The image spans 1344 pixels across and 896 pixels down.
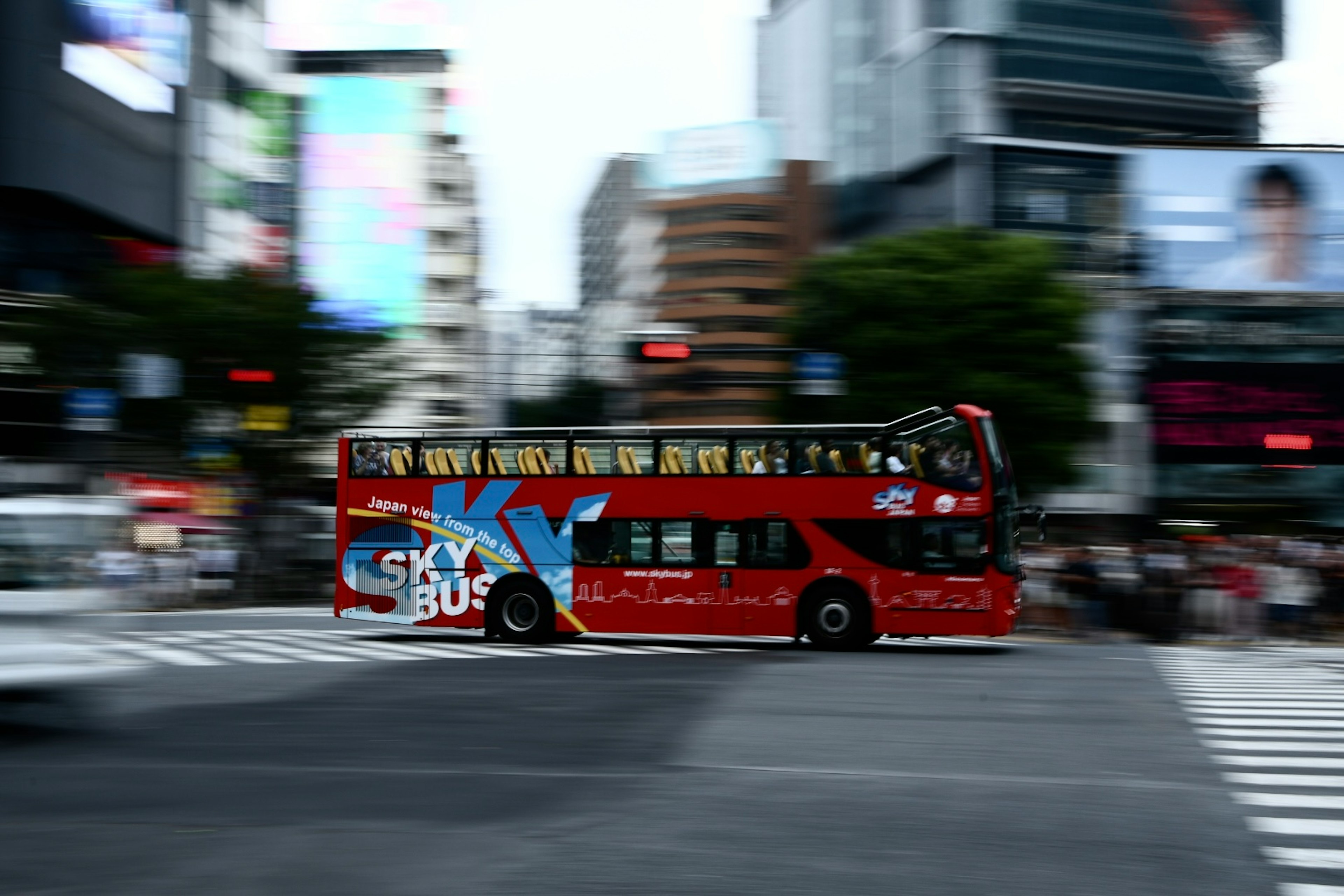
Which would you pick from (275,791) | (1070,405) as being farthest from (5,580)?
(1070,405)

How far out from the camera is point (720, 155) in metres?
86.8

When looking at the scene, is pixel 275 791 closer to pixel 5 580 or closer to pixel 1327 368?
pixel 5 580

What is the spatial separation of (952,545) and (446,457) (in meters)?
7.85

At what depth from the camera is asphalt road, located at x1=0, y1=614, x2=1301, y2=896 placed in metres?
6.72

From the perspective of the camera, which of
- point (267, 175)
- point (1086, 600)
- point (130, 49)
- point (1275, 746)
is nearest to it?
point (1275, 746)

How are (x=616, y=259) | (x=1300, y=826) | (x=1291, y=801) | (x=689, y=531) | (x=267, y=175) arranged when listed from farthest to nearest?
(x=616, y=259), (x=267, y=175), (x=689, y=531), (x=1291, y=801), (x=1300, y=826)

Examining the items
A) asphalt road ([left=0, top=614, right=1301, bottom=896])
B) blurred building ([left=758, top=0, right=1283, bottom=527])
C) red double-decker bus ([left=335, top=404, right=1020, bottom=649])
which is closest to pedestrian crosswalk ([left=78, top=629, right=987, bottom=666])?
red double-decker bus ([left=335, top=404, right=1020, bottom=649])

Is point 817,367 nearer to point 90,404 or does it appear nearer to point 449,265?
point 90,404

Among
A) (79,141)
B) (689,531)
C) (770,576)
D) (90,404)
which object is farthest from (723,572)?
(79,141)

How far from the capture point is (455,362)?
81.9 meters

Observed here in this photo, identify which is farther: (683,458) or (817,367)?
(817,367)

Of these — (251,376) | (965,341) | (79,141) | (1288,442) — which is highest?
(79,141)

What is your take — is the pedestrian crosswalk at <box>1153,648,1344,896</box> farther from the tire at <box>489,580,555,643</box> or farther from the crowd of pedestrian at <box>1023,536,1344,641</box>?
the tire at <box>489,580,555,643</box>

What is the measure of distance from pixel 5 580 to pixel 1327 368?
38.6m
